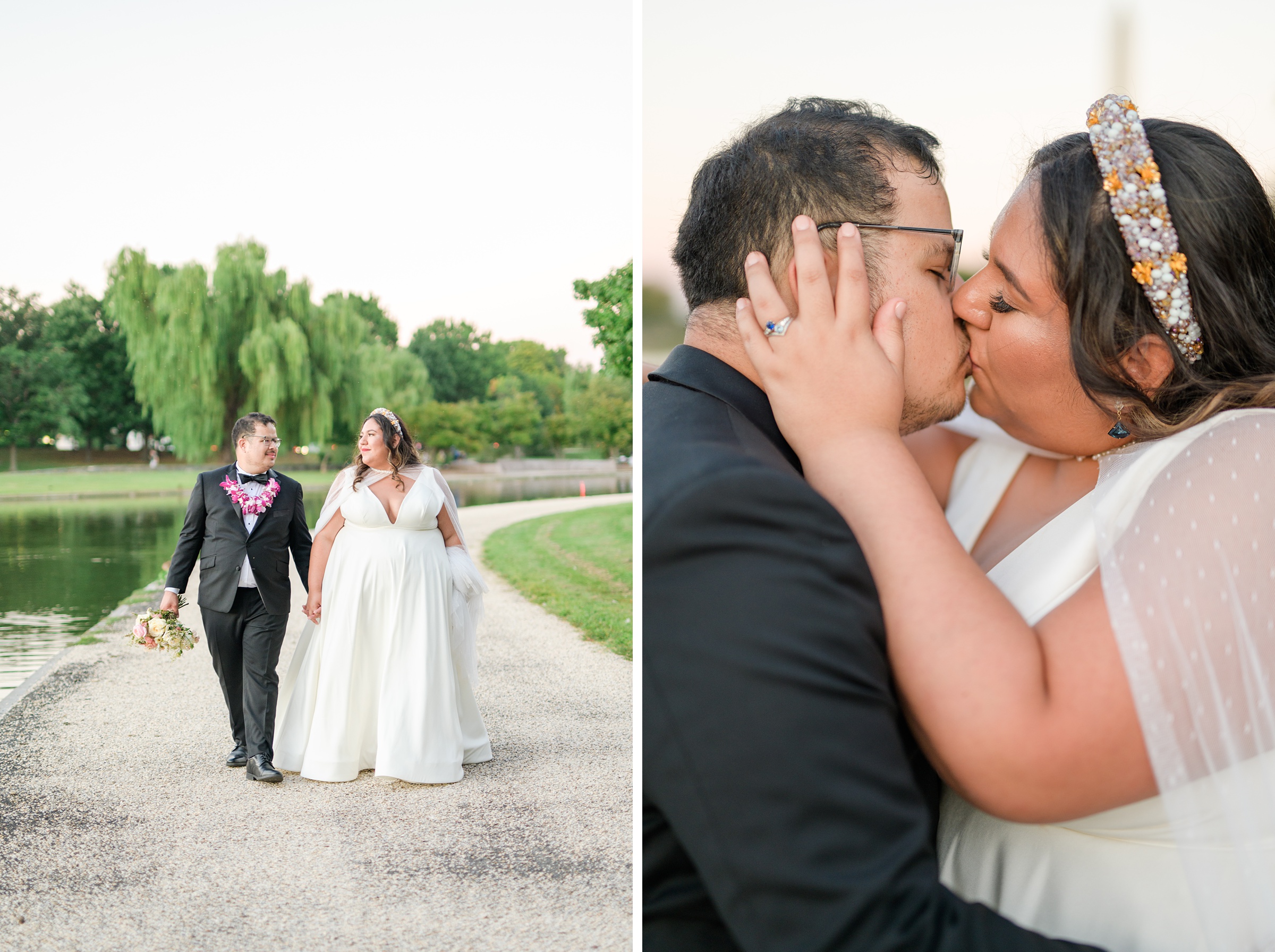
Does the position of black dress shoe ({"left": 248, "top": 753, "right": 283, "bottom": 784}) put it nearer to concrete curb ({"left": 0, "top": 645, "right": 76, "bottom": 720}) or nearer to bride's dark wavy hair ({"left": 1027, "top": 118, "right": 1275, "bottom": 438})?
concrete curb ({"left": 0, "top": 645, "right": 76, "bottom": 720})

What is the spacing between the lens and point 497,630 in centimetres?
958

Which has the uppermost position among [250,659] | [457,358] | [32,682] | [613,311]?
[457,358]

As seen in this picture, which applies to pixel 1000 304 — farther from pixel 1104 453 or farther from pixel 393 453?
pixel 393 453

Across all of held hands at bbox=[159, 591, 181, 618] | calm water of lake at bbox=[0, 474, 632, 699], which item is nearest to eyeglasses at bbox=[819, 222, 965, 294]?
held hands at bbox=[159, 591, 181, 618]

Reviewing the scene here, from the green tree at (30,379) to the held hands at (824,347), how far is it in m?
12.8

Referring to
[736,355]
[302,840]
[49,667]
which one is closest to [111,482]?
[49,667]

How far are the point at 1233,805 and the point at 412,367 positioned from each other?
16000 millimetres

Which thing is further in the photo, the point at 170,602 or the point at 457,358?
the point at 457,358

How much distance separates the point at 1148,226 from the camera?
1315mm

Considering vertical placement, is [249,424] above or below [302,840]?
above

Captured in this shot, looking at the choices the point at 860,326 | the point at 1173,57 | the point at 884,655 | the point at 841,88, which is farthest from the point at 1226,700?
the point at 1173,57

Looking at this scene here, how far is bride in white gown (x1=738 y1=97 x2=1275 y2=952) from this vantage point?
1.07 m

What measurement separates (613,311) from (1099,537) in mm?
9241

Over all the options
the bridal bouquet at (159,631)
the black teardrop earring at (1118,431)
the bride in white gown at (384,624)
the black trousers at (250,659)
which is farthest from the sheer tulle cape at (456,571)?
the black teardrop earring at (1118,431)
